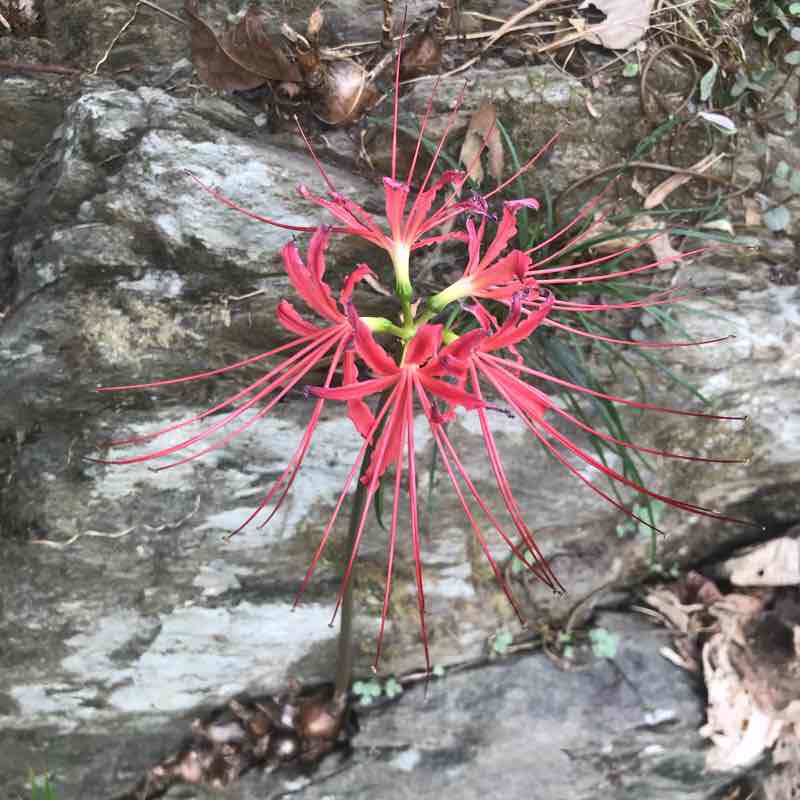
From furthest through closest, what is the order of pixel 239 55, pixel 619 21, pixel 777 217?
pixel 777 217 < pixel 619 21 < pixel 239 55

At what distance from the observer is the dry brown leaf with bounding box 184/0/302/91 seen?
53.9 inches

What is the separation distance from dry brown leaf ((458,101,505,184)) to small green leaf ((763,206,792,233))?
692 mm

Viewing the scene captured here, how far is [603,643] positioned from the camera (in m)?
1.83

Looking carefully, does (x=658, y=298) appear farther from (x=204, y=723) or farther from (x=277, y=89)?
(x=204, y=723)

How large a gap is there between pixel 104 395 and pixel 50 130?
0.59 meters

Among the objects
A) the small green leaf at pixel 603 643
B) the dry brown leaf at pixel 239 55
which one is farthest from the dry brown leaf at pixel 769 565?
the dry brown leaf at pixel 239 55

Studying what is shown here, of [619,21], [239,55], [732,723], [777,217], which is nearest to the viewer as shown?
[239,55]

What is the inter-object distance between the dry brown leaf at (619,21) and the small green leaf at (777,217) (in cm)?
53

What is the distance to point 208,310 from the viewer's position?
1.43 metres

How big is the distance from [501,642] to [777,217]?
1.29m

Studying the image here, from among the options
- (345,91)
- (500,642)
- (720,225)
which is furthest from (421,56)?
(500,642)

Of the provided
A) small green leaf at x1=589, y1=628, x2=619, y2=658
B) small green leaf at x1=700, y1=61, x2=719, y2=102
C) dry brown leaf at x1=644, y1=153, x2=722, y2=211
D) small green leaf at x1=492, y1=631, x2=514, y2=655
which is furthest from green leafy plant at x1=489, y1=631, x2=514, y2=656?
small green leaf at x1=700, y1=61, x2=719, y2=102

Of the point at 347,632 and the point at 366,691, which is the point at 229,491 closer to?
the point at 347,632

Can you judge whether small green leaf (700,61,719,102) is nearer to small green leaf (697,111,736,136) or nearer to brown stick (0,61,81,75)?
small green leaf (697,111,736,136)
